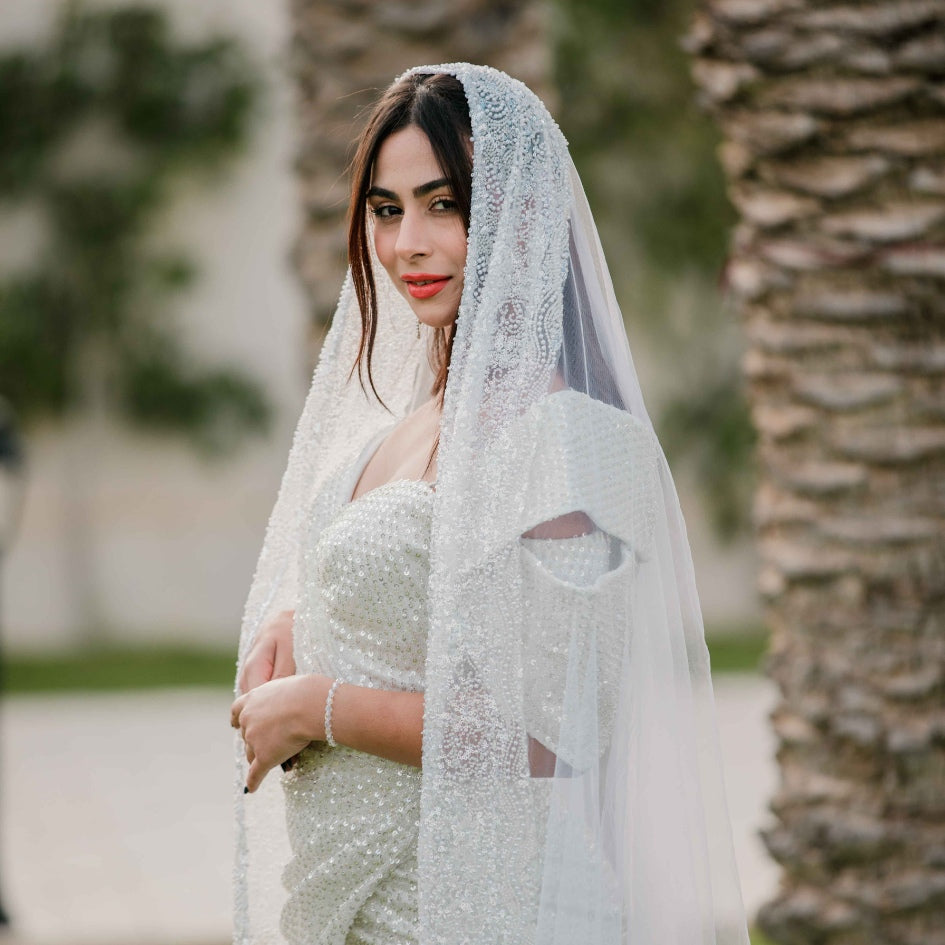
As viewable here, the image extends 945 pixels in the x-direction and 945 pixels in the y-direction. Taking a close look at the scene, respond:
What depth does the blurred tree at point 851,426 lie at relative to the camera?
112 inches

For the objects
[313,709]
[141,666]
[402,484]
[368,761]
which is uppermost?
[402,484]

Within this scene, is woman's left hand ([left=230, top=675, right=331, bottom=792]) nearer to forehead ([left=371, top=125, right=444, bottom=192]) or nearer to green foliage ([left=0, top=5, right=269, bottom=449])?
forehead ([left=371, top=125, right=444, bottom=192])

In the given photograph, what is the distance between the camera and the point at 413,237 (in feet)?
6.89

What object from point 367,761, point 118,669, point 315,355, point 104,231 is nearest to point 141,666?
point 118,669

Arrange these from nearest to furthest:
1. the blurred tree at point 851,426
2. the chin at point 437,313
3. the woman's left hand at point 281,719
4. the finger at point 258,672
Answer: the woman's left hand at point 281,719 < the chin at point 437,313 < the finger at point 258,672 < the blurred tree at point 851,426

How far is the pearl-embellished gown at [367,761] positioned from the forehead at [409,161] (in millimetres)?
432

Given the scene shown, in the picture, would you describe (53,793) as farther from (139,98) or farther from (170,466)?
(139,98)

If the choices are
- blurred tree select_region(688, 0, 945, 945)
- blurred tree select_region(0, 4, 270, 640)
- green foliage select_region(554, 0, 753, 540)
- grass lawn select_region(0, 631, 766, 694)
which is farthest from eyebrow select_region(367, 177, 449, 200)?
green foliage select_region(554, 0, 753, 540)

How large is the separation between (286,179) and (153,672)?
452cm

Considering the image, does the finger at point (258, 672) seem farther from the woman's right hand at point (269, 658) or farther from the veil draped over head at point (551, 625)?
the veil draped over head at point (551, 625)

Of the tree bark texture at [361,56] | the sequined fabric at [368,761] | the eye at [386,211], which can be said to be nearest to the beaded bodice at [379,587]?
the sequined fabric at [368,761]

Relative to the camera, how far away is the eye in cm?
218

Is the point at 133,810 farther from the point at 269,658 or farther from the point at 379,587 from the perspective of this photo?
the point at 379,587

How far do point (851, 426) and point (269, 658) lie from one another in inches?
50.5
